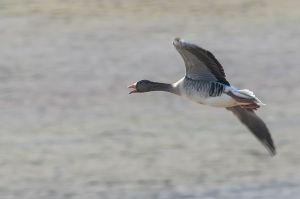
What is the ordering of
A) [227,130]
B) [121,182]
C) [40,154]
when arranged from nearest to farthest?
[121,182]
[40,154]
[227,130]

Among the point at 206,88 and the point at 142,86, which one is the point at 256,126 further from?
the point at 142,86

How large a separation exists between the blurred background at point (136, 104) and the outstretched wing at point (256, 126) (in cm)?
270

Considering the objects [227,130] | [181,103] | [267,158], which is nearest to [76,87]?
[181,103]

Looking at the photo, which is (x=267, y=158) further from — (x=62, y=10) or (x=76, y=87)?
(x=62, y=10)

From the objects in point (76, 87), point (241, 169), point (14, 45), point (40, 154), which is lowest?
point (241, 169)

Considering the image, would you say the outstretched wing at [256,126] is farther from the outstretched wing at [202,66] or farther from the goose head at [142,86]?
the goose head at [142,86]

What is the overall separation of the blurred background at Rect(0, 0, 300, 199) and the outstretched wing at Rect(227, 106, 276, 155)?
2.70 meters

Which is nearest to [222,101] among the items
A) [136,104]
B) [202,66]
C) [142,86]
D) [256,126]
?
[202,66]

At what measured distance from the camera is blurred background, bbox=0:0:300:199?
14249 millimetres

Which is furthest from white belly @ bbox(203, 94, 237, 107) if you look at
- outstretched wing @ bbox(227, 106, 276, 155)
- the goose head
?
the goose head

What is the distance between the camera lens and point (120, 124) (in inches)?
643

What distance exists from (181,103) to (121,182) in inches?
131

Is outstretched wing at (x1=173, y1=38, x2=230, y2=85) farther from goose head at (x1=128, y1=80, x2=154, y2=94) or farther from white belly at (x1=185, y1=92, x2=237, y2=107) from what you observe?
goose head at (x1=128, y1=80, x2=154, y2=94)

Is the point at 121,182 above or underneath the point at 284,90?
underneath
